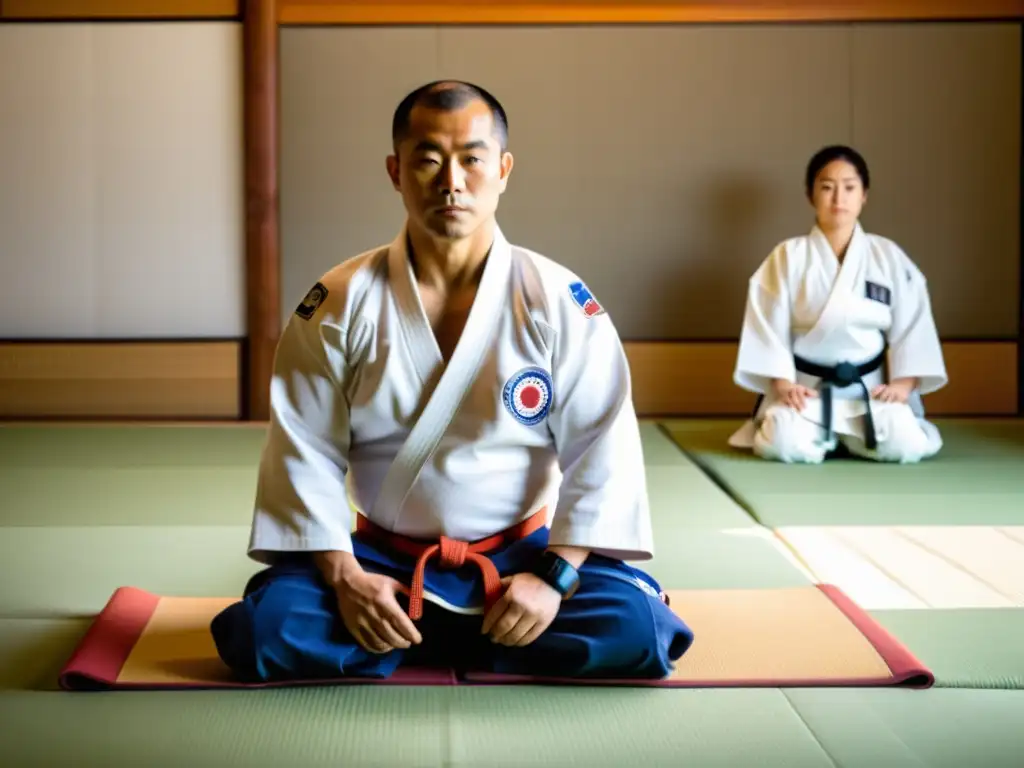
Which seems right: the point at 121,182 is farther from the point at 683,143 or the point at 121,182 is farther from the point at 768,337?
the point at 768,337

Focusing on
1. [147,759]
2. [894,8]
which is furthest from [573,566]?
[894,8]

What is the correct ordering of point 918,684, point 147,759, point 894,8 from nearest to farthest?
point 147,759 < point 918,684 < point 894,8

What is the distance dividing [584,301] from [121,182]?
4.24 metres

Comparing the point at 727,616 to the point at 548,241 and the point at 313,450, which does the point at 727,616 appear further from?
the point at 548,241

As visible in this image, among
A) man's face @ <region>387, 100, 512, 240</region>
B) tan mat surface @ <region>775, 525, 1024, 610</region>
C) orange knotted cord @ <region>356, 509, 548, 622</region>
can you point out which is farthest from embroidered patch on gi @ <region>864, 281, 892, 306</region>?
man's face @ <region>387, 100, 512, 240</region>

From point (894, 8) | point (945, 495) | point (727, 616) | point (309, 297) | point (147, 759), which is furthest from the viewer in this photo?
point (894, 8)

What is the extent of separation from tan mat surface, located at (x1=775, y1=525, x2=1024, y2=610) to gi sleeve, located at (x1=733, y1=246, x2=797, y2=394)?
1.45 metres

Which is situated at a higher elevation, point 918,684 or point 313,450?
point 313,450

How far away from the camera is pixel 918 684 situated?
210 centimetres

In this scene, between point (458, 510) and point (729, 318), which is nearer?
point (458, 510)

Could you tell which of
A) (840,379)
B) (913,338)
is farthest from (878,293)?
(840,379)

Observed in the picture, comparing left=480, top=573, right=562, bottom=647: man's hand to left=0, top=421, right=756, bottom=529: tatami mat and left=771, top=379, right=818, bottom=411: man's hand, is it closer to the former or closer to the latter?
left=0, top=421, right=756, bottom=529: tatami mat

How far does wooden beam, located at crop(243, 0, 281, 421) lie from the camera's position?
18.7ft

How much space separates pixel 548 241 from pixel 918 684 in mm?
4038
